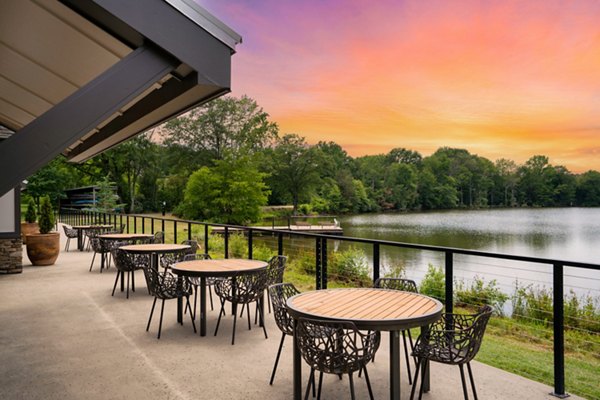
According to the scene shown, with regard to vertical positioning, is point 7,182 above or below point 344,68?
below

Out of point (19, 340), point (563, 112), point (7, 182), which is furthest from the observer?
point (563, 112)

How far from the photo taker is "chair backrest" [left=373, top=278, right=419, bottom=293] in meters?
3.66

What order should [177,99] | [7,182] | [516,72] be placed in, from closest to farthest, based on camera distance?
[7,182] < [177,99] < [516,72]

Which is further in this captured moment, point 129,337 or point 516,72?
point 516,72

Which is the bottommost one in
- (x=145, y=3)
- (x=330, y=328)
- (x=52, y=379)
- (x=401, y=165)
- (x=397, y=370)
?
(x=52, y=379)

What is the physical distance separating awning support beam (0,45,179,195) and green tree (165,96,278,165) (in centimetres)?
3413

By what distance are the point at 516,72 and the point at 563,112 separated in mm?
6150

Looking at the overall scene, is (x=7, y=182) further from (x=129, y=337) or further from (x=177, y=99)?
(x=129, y=337)

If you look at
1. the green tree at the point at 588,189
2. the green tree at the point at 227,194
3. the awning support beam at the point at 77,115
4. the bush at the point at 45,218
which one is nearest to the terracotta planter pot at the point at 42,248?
the bush at the point at 45,218

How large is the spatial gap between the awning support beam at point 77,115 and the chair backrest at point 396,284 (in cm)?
238

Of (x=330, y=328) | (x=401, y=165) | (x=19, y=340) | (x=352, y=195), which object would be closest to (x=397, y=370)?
(x=330, y=328)

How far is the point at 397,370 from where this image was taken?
2.48 meters

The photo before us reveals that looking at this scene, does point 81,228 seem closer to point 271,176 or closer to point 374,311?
point 374,311

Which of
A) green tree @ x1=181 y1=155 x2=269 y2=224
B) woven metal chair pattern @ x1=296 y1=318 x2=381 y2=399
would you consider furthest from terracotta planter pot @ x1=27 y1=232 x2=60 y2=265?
green tree @ x1=181 y1=155 x2=269 y2=224
